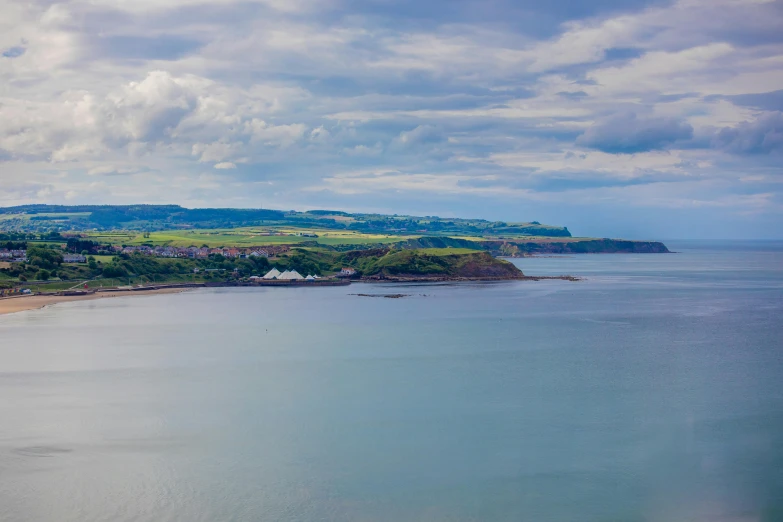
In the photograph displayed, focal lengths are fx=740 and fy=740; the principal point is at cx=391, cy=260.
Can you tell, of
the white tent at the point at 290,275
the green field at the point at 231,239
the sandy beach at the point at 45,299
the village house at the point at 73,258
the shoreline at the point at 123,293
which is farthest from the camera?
the green field at the point at 231,239

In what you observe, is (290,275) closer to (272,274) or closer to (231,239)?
(272,274)

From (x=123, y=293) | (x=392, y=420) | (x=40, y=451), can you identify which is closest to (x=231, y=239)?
(x=123, y=293)

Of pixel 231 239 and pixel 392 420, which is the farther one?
pixel 231 239

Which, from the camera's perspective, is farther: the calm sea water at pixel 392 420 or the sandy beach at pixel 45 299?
the sandy beach at pixel 45 299

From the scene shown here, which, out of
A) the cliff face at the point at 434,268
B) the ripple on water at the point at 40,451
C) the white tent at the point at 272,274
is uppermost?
the cliff face at the point at 434,268

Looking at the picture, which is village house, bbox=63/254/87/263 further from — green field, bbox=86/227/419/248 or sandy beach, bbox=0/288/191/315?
green field, bbox=86/227/419/248

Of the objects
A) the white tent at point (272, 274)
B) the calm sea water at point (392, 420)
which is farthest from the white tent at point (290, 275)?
the calm sea water at point (392, 420)

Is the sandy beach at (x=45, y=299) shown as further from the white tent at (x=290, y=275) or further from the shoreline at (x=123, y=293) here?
the white tent at (x=290, y=275)
